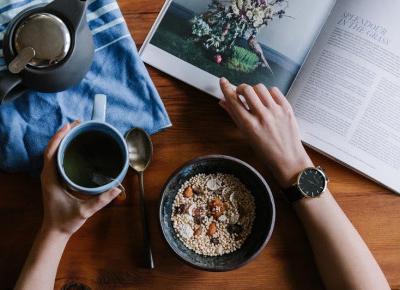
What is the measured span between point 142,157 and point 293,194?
24 centimetres

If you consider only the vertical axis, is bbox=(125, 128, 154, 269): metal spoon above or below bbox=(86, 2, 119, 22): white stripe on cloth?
below

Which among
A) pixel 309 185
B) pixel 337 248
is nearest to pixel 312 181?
pixel 309 185

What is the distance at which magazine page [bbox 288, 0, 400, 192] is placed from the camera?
0.81 metres

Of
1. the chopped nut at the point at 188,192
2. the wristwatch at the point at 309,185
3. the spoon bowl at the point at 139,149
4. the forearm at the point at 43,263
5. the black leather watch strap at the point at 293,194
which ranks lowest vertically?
the forearm at the point at 43,263

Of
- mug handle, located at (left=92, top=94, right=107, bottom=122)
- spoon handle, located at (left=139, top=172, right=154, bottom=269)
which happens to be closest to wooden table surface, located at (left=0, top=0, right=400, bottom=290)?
spoon handle, located at (left=139, top=172, right=154, bottom=269)

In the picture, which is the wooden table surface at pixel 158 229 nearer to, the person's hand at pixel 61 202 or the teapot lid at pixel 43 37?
the person's hand at pixel 61 202

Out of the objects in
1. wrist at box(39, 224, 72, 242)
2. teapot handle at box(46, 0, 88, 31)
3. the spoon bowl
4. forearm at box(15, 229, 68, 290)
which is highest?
teapot handle at box(46, 0, 88, 31)

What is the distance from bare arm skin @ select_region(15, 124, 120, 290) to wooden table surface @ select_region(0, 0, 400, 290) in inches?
2.0

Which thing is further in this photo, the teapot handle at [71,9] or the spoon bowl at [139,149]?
the spoon bowl at [139,149]

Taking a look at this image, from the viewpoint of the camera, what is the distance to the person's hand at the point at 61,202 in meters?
0.69

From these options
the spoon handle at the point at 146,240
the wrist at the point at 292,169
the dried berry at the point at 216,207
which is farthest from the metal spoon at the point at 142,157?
the wrist at the point at 292,169

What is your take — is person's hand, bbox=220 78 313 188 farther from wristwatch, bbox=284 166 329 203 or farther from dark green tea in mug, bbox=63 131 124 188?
dark green tea in mug, bbox=63 131 124 188

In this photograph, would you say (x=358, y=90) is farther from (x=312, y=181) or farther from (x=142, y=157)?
(x=142, y=157)

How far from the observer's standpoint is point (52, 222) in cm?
72
